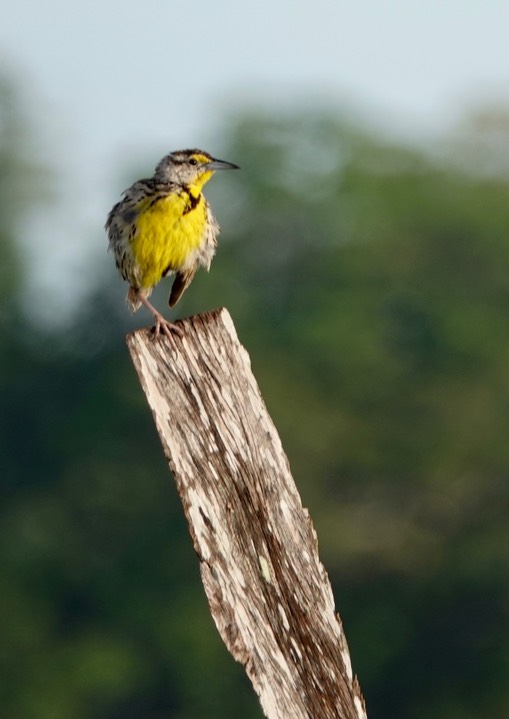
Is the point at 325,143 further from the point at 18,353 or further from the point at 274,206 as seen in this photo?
the point at 18,353

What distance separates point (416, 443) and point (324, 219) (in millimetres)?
9333

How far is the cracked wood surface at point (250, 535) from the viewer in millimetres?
4703

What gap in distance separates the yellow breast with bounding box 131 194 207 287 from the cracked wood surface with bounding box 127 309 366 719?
3565mm

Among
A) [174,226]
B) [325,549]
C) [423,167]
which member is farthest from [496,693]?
[174,226]

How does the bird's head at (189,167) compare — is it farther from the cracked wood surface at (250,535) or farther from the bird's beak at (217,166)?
the cracked wood surface at (250,535)

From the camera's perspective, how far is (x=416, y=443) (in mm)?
46344

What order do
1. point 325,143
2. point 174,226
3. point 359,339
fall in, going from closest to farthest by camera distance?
1. point 174,226
2. point 359,339
3. point 325,143

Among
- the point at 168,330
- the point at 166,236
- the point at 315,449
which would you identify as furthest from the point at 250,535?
the point at 315,449

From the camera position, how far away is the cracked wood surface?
4703 millimetres

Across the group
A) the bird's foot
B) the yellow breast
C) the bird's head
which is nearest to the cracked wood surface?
the bird's foot

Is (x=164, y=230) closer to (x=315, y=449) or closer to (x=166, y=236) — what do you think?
(x=166, y=236)

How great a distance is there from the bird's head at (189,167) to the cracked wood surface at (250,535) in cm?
389

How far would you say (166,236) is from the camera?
28.0 ft

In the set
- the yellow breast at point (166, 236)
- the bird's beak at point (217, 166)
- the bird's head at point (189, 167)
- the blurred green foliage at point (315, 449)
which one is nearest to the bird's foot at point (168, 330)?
the yellow breast at point (166, 236)
